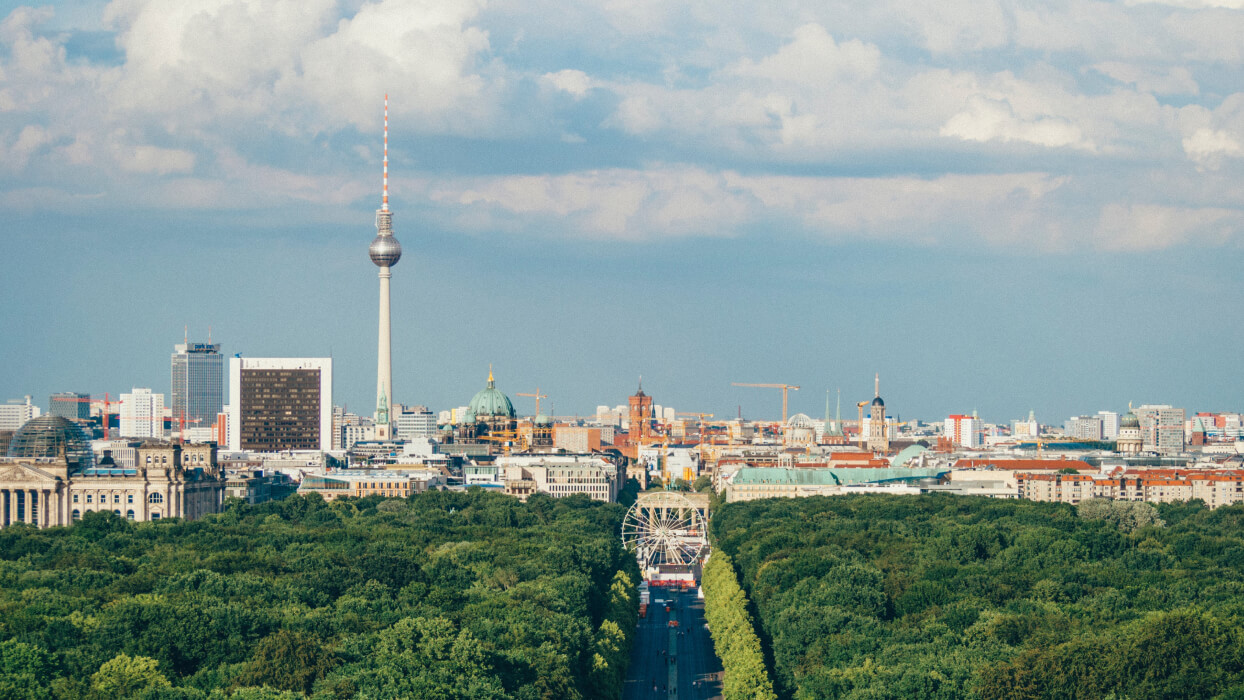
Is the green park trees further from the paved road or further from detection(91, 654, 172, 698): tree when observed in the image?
Answer: detection(91, 654, 172, 698): tree

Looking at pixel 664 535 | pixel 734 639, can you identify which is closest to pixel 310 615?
pixel 734 639

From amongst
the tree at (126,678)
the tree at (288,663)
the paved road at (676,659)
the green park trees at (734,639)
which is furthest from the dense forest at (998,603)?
the tree at (126,678)

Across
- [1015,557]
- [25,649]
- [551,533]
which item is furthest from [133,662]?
[551,533]

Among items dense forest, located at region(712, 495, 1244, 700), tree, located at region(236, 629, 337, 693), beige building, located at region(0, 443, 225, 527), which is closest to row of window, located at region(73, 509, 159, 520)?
beige building, located at region(0, 443, 225, 527)

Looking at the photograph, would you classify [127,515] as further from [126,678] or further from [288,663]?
[126,678]

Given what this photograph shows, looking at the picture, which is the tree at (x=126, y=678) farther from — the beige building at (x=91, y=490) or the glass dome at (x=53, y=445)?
the glass dome at (x=53, y=445)
